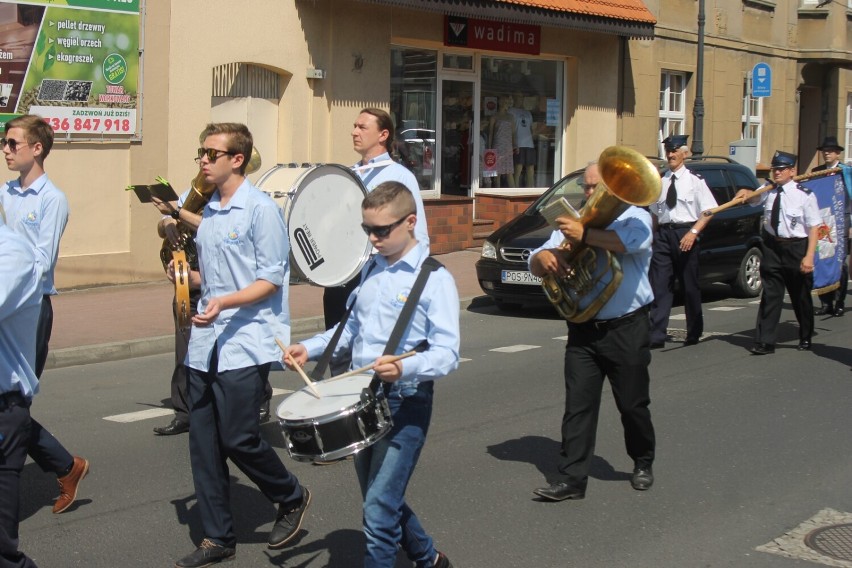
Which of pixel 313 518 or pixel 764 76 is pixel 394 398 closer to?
pixel 313 518

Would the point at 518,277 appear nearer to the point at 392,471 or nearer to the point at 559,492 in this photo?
the point at 559,492

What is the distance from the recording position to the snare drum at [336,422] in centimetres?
405

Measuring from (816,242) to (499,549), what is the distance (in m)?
5.99

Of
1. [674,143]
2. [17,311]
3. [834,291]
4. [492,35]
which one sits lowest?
[834,291]

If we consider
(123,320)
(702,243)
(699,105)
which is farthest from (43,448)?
(699,105)

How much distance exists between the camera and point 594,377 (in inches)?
240

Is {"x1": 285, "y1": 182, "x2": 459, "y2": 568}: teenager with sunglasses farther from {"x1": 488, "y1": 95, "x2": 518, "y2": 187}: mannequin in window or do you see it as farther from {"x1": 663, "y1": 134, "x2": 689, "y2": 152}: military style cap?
{"x1": 488, "y1": 95, "x2": 518, "y2": 187}: mannequin in window

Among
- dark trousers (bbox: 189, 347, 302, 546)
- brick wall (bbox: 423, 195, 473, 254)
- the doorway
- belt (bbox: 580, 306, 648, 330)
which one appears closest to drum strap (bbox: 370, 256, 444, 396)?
dark trousers (bbox: 189, 347, 302, 546)

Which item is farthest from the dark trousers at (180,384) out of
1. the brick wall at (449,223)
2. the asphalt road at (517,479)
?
the brick wall at (449,223)

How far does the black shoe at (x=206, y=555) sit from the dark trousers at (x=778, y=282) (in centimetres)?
682

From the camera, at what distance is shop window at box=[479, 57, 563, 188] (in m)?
20.2

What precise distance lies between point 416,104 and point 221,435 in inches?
563

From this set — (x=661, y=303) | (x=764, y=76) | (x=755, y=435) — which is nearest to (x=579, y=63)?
(x=764, y=76)

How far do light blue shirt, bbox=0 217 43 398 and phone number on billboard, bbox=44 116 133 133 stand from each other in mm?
9665
